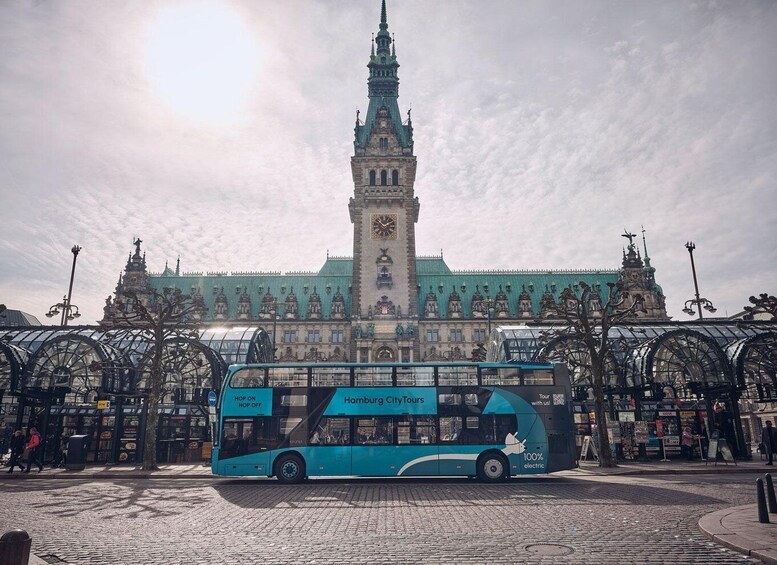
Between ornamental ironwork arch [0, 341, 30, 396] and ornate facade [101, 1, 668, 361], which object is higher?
ornate facade [101, 1, 668, 361]

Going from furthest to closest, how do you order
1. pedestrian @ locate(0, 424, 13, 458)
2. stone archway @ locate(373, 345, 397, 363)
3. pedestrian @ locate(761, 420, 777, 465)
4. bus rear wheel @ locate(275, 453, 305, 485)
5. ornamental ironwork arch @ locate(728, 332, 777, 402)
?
stone archway @ locate(373, 345, 397, 363) → pedestrian @ locate(0, 424, 13, 458) → ornamental ironwork arch @ locate(728, 332, 777, 402) → pedestrian @ locate(761, 420, 777, 465) → bus rear wheel @ locate(275, 453, 305, 485)

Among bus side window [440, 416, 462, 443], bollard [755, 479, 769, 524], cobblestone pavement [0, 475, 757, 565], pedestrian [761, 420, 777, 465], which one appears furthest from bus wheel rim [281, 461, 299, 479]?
pedestrian [761, 420, 777, 465]

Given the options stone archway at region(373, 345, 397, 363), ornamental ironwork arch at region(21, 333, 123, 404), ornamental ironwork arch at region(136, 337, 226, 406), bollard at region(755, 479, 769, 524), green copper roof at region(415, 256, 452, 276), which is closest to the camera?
bollard at region(755, 479, 769, 524)

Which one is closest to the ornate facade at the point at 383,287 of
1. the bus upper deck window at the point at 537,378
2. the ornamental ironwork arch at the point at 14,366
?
the ornamental ironwork arch at the point at 14,366

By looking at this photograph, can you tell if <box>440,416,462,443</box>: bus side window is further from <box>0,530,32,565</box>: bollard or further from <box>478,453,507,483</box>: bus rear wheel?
<box>0,530,32,565</box>: bollard

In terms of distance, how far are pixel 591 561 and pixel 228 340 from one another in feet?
144

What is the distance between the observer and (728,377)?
3694cm

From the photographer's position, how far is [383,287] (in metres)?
84.8

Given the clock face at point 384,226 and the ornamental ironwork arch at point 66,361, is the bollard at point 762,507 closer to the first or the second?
the ornamental ironwork arch at point 66,361

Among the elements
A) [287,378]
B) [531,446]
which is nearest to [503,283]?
[531,446]

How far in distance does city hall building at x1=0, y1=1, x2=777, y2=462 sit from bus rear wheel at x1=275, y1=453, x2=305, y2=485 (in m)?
11.7

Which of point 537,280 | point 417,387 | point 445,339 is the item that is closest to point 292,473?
point 417,387

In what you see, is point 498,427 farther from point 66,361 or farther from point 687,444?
point 66,361

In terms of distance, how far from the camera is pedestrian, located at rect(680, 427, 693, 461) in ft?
114
